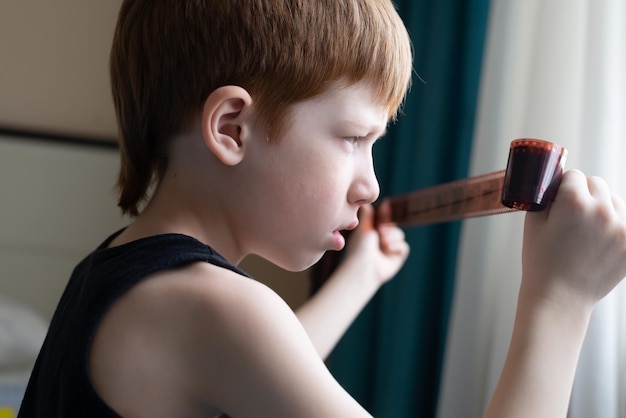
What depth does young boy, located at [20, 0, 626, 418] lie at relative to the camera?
0.66 meters

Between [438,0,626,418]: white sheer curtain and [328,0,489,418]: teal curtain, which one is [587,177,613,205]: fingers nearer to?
[438,0,626,418]: white sheer curtain

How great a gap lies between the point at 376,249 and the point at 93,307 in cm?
62

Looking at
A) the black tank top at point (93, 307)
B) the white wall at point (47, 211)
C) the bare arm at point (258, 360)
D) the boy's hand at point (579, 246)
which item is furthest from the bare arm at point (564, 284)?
the white wall at point (47, 211)

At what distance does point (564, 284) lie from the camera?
2.38 feet

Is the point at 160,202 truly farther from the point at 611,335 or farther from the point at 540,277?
the point at 611,335

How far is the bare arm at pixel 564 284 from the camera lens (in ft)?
2.31

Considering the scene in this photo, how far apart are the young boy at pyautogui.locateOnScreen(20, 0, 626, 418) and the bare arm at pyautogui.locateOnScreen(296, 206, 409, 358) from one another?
0.27 m

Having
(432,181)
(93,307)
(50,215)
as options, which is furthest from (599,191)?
(50,215)

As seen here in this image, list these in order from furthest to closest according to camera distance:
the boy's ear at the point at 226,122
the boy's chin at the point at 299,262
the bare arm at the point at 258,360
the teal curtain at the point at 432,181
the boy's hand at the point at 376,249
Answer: the teal curtain at the point at 432,181, the boy's hand at the point at 376,249, the boy's chin at the point at 299,262, the boy's ear at the point at 226,122, the bare arm at the point at 258,360

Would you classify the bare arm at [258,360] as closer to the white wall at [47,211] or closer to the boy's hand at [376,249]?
the boy's hand at [376,249]

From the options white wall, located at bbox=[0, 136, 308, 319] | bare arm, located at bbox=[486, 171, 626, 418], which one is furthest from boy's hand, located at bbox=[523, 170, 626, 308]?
white wall, located at bbox=[0, 136, 308, 319]

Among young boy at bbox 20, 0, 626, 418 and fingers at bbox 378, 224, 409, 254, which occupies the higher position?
young boy at bbox 20, 0, 626, 418

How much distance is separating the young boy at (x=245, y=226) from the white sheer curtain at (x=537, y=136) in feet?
1.25

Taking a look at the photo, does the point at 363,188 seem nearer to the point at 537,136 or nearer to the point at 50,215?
the point at 537,136
